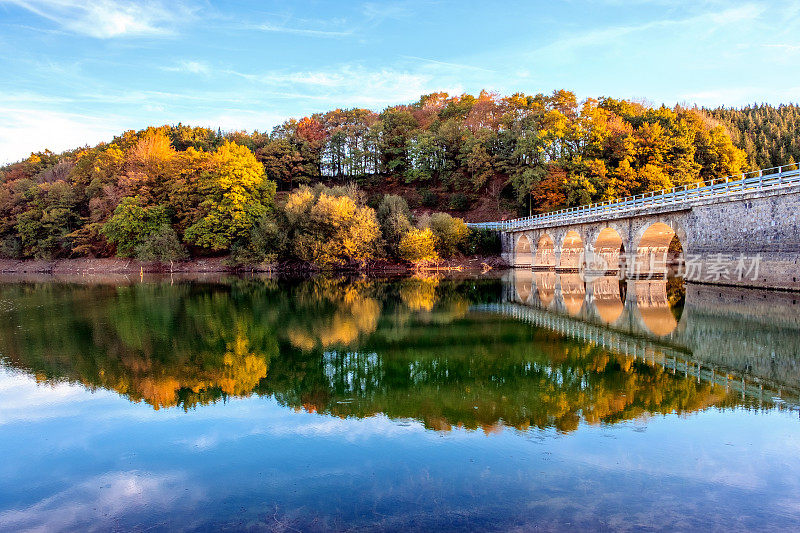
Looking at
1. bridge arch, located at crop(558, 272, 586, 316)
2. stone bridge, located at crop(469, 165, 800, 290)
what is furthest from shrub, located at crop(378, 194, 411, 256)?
bridge arch, located at crop(558, 272, 586, 316)

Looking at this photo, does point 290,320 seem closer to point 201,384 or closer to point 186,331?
point 186,331

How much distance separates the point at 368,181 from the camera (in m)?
71.0

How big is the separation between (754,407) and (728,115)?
97525 millimetres

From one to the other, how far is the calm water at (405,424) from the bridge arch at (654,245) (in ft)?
45.7

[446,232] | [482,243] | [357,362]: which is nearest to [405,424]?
[357,362]

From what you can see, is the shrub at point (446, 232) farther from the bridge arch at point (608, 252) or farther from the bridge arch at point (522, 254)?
the bridge arch at point (608, 252)

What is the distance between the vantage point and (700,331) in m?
16.3

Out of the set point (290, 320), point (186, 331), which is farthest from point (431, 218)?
point (186, 331)

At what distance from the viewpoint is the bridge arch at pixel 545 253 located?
46750 mm

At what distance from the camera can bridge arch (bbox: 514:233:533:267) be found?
167 ft

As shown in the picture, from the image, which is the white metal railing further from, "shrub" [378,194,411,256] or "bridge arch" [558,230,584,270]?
"shrub" [378,194,411,256]

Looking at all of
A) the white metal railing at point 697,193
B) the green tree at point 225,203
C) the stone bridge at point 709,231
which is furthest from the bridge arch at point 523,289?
the green tree at point 225,203

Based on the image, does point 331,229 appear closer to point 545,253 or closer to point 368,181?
point 545,253

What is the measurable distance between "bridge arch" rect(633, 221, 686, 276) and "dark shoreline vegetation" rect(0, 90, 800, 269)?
997 cm
